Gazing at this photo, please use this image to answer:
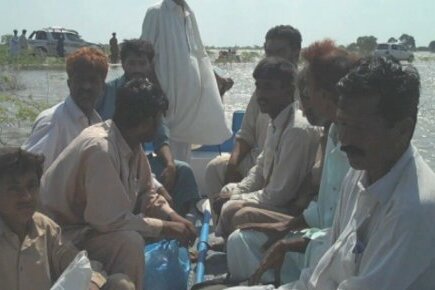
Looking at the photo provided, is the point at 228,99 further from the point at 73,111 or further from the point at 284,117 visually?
the point at 73,111

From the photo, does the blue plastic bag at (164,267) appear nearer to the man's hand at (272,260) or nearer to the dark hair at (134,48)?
the man's hand at (272,260)

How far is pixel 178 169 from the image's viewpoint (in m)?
4.23

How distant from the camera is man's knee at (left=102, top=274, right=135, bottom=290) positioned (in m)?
2.57

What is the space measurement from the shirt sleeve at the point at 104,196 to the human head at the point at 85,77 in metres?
0.89

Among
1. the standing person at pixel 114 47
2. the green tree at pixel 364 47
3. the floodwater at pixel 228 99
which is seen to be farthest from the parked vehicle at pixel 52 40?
the green tree at pixel 364 47

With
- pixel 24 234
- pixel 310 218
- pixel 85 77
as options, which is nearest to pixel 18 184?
pixel 24 234

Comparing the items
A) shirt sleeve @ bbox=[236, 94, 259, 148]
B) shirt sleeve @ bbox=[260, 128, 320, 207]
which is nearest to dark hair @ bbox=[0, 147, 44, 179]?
shirt sleeve @ bbox=[260, 128, 320, 207]

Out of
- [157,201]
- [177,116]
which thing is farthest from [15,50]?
[157,201]

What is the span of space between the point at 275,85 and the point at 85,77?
1.07 meters

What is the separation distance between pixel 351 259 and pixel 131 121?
124 centimetres

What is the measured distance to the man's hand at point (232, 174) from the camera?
14.4 feet

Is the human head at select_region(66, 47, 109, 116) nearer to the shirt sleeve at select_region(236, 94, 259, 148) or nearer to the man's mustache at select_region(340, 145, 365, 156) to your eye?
the shirt sleeve at select_region(236, 94, 259, 148)

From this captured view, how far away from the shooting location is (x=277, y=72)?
3.54 m

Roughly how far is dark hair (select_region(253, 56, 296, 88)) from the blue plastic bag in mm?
1067
